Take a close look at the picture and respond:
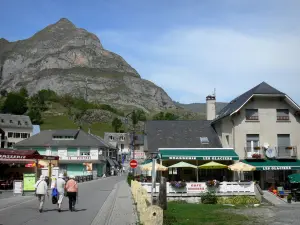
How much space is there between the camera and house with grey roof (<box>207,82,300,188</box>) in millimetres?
35000

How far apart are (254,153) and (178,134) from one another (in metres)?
7.49

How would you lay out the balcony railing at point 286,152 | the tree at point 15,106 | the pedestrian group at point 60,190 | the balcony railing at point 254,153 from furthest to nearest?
the tree at point 15,106 → the balcony railing at point 286,152 → the balcony railing at point 254,153 → the pedestrian group at point 60,190

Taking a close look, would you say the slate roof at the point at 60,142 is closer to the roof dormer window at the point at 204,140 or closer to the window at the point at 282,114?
the roof dormer window at the point at 204,140

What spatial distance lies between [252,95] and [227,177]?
23.8 ft

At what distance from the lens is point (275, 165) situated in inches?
1320

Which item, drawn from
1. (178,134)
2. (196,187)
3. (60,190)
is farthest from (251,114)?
(60,190)

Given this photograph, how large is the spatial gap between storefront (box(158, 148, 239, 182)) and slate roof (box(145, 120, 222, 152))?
282 centimetres

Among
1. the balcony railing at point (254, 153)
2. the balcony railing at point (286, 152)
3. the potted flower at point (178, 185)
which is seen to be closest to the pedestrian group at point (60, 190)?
the potted flower at point (178, 185)

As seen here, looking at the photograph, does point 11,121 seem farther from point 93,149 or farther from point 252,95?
point 252,95

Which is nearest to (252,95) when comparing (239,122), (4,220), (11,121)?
(239,122)

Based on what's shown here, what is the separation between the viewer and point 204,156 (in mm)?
32688

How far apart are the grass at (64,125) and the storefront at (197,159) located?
334 feet

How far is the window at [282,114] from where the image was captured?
36312mm

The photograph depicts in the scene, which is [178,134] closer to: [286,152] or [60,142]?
[286,152]
